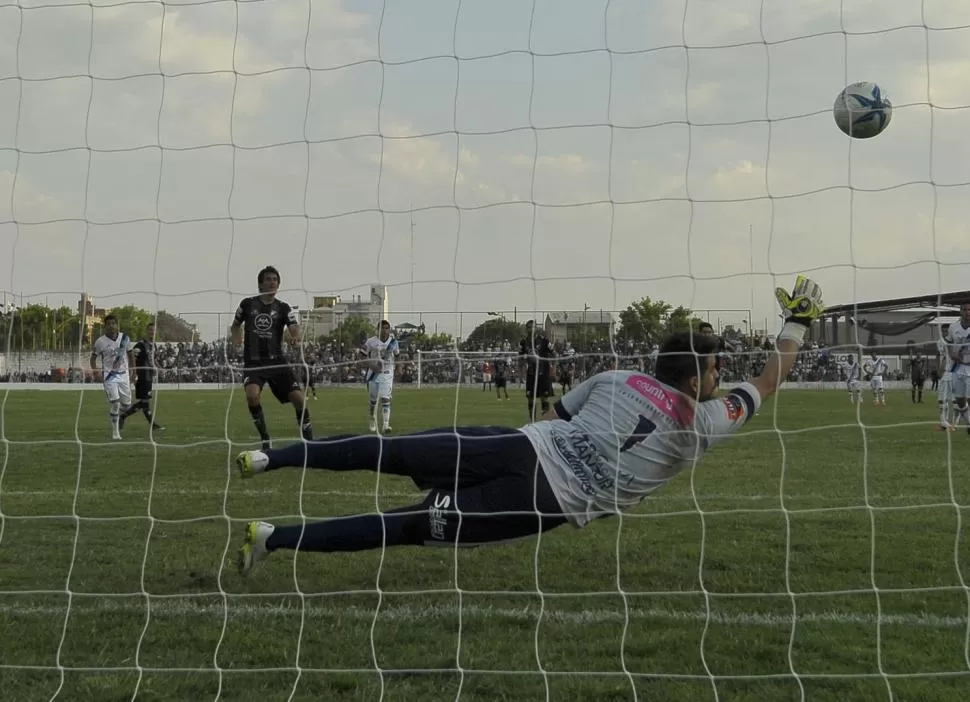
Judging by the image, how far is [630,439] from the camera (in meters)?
3.79

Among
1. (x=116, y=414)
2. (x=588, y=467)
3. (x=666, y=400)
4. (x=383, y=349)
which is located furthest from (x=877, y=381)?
(x=588, y=467)

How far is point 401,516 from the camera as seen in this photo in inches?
156

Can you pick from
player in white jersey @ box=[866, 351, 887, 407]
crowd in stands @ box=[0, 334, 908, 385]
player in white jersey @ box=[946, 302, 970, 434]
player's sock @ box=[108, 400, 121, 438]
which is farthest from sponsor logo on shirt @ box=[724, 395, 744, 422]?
player in white jersey @ box=[866, 351, 887, 407]

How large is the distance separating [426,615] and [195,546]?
73.4 inches

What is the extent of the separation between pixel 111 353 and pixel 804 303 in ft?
36.9

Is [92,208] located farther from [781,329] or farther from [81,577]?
[781,329]

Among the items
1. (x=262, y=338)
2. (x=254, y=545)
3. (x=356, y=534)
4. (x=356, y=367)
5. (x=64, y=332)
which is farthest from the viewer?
(x=356, y=367)

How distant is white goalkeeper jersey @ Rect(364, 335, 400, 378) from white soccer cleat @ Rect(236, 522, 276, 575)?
8.28 m

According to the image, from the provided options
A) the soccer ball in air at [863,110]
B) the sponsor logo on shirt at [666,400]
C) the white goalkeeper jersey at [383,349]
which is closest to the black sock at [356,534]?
the sponsor logo on shirt at [666,400]

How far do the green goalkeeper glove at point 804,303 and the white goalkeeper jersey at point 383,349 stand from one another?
29.1ft

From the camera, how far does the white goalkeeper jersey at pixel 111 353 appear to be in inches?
514

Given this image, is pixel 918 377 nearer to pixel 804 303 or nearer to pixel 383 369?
pixel 383 369

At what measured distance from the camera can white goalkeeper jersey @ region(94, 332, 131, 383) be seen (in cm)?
1306

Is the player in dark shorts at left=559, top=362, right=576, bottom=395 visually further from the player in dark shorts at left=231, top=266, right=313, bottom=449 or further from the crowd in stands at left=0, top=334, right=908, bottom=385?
the player in dark shorts at left=231, top=266, right=313, bottom=449
